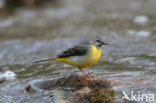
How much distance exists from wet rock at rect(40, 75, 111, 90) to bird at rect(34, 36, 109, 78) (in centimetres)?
25

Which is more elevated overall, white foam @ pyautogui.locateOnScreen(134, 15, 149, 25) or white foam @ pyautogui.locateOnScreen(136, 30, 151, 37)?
white foam @ pyautogui.locateOnScreen(134, 15, 149, 25)

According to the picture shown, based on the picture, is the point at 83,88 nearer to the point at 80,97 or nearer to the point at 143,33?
the point at 80,97

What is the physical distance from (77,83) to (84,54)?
545 millimetres

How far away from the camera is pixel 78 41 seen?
10586 mm

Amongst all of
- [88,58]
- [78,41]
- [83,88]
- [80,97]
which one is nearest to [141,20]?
[78,41]

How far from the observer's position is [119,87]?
5.70 m

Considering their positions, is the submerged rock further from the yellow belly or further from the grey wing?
the grey wing

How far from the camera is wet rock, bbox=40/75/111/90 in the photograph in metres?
5.81

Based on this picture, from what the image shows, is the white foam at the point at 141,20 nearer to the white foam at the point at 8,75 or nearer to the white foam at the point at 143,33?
the white foam at the point at 143,33

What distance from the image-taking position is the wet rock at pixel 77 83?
581cm

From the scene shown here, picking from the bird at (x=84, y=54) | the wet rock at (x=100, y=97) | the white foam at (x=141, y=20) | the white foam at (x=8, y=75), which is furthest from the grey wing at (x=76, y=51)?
the white foam at (x=141, y=20)

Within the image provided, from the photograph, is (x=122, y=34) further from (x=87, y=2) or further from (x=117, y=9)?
(x=87, y=2)

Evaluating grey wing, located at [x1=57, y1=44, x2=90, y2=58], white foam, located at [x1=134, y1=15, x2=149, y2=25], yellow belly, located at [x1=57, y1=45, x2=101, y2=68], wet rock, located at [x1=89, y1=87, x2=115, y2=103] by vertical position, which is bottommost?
wet rock, located at [x1=89, y1=87, x2=115, y2=103]

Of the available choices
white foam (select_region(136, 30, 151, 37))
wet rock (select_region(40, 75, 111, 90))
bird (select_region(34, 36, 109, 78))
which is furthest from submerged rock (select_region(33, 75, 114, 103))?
white foam (select_region(136, 30, 151, 37))
